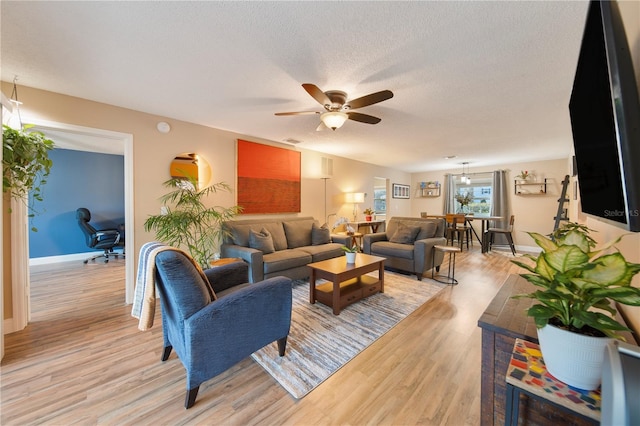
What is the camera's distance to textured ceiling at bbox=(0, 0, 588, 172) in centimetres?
141

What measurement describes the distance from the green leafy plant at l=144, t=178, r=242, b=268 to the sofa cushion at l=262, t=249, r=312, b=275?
2.82 feet

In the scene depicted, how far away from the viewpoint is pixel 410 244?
406 cm

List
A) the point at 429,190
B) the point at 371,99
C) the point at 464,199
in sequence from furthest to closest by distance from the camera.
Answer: the point at 429,190 < the point at 464,199 < the point at 371,99

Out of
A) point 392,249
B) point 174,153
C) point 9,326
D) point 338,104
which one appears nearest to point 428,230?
point 392,249

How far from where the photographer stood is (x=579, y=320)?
0.69 meters

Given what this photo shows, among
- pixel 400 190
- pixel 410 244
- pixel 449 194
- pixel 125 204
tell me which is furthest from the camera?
pixel 400 190

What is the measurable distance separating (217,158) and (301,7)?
2731 mm

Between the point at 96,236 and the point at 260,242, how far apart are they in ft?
12.0

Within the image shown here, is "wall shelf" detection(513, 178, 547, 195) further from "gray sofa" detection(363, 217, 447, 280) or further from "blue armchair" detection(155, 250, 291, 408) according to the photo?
"blue armchair" detection(155, 250, 291, 408)

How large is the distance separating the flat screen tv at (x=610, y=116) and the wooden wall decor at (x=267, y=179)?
12.3 ft

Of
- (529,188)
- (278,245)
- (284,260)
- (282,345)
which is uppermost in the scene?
(529,188)

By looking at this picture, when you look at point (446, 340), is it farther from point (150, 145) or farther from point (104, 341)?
point (150, 145)

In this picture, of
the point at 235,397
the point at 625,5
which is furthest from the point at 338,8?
the point at 235,397

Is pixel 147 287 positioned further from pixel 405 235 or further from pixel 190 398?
pixel 405 235
